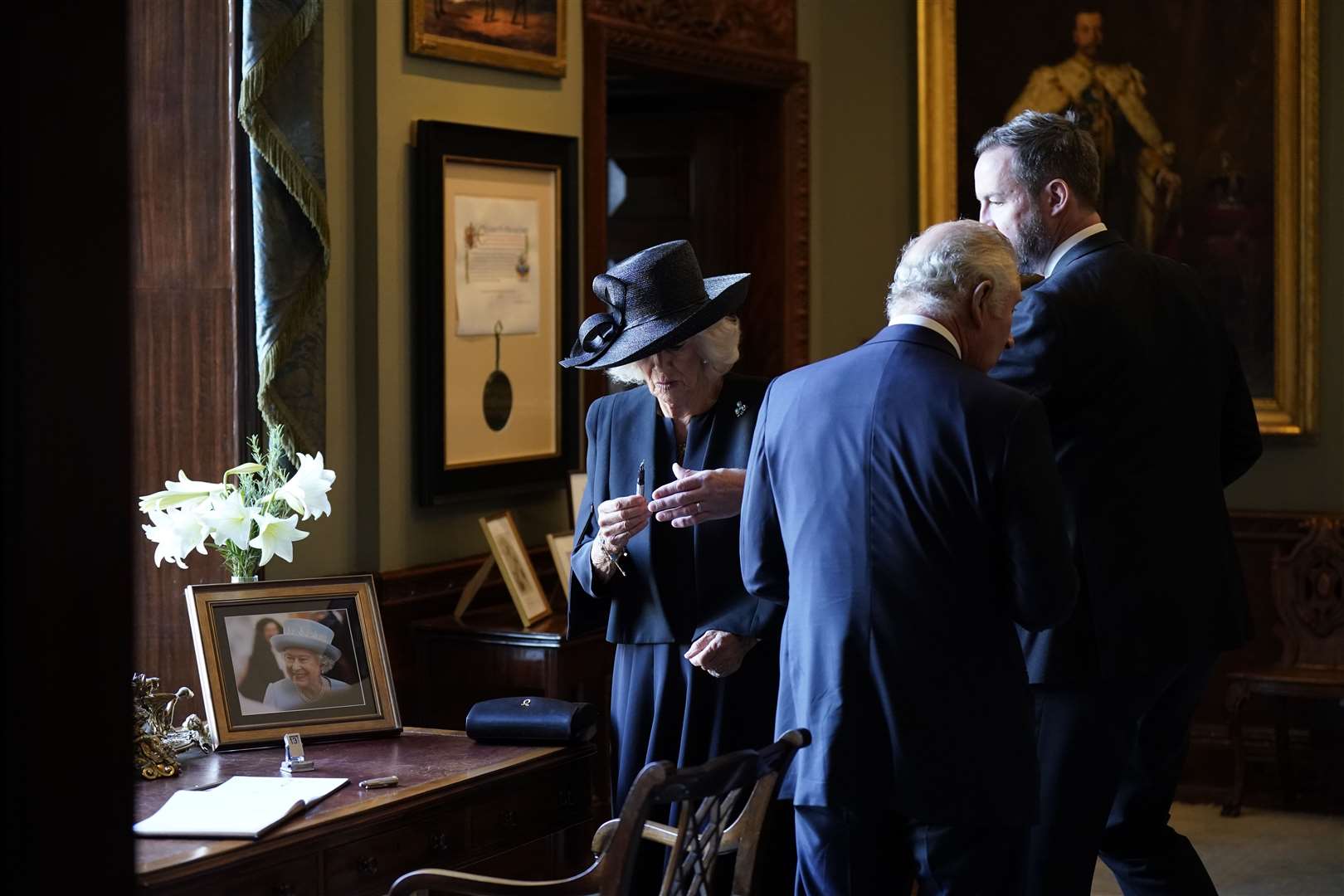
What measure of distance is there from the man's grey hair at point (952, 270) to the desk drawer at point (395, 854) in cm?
121

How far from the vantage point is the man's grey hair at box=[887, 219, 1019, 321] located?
8.26 ft

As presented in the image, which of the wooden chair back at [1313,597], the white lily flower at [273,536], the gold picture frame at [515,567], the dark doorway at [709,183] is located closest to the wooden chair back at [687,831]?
the white lily flower at [273,536]

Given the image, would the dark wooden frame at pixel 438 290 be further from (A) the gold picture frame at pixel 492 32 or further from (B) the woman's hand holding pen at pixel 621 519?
(B) the woman's hand holding pen at pixel 621 519

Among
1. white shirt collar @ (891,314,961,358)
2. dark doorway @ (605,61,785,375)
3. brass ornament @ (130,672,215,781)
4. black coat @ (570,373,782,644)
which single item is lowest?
brass ornament @ (130,672,215,781)

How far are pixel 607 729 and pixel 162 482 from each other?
1.48m

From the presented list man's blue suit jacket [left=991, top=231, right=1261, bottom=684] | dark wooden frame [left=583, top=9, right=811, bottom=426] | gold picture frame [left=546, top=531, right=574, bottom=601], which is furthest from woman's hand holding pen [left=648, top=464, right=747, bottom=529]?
dark wooden frame [left=583, top=9, right=811, bottom=426]

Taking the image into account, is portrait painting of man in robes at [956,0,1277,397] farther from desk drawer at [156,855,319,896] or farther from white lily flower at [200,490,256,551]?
desk drawer at [156,855,319,896]

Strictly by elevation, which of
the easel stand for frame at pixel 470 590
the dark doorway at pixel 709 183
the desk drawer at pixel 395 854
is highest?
the dark doorway at pixel 709 183

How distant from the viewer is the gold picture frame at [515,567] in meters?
4.52

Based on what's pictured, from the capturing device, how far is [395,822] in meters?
2.76

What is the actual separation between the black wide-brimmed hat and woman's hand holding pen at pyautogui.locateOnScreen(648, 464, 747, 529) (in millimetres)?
280

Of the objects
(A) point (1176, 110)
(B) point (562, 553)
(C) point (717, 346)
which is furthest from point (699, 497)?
(A) point (1176, 110)

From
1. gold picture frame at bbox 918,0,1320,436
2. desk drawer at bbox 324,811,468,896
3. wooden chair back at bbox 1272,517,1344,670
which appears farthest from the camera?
gold picture frame at bbox 918,0,1320,436

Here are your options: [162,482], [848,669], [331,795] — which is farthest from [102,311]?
[162,482]
